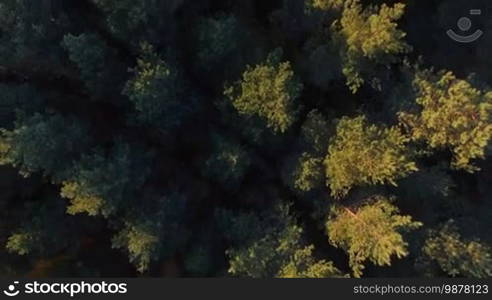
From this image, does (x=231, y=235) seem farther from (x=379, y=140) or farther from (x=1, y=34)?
(x=1, y=34)

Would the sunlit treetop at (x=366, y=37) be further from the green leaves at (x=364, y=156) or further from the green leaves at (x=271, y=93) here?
the green leaves at (x=271, y=93)

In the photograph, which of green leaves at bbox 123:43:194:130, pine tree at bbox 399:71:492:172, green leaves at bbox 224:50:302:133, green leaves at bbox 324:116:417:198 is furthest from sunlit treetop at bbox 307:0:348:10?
green leaves at bbox 123:43:194:130

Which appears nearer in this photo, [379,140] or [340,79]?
[379,140]

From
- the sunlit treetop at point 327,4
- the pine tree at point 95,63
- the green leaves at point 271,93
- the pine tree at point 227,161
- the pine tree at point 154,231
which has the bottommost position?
the pine tree at point 154,231

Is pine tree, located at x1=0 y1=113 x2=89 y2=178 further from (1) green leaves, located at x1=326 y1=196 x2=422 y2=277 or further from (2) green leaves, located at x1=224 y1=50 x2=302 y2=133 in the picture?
(1) green leaves, located at x1=326 y1=196 x2=422 y2=277

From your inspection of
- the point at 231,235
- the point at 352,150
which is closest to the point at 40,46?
the point at 231,235

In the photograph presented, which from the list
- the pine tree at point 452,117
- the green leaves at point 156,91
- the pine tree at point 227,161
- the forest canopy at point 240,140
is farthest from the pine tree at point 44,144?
the pine tree at point 452,117
